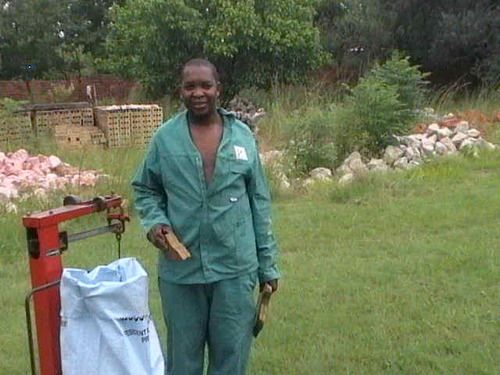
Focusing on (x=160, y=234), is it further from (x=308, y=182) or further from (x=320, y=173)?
(x=320, y=173)

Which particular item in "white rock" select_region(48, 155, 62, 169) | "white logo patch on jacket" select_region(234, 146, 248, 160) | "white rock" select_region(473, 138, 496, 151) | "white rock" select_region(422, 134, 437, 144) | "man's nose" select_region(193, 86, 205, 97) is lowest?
"white rock" select_region(48, 155, 62, 169)

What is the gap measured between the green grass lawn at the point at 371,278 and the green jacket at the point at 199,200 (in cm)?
120

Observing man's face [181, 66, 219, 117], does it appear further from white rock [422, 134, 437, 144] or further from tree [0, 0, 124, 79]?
tree [0, 0, 124, 79]

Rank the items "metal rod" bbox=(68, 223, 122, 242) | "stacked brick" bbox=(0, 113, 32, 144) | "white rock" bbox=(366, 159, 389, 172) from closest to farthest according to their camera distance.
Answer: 1. "metal rod" bbox=(68, 223, 122, 242)
2. "white rock" bbox=(366, 159, 389, 172)
3. "stacked brick" bbox=(0, 113, 32, 144)

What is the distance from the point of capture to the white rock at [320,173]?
983 cm

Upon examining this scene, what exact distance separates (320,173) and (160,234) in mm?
7121

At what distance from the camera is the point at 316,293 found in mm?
5297

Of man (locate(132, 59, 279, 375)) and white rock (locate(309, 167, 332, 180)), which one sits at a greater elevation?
man (locate(132, 59, 279, 375))

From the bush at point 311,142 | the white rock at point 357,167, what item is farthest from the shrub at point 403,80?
the white rock at point 357,167

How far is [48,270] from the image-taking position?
8.78ft

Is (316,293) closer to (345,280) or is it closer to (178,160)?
(345,280)

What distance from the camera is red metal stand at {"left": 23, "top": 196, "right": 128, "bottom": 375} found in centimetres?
262

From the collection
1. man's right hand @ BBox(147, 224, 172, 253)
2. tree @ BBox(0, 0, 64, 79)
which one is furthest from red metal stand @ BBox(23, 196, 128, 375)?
tree @ BBox(0, 0, 64, 79)

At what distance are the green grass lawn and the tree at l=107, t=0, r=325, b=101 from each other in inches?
368
